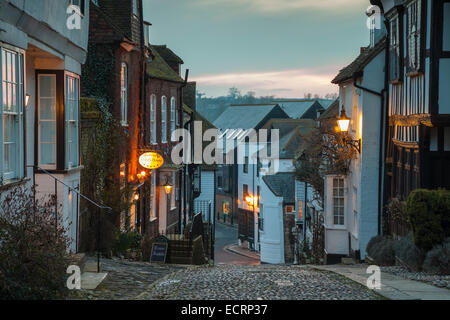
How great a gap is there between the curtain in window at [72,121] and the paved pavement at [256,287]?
3.36m

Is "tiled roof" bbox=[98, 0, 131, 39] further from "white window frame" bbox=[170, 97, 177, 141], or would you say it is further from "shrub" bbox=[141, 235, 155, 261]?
"white window frame" bbox=[170, 97, 177, 141]

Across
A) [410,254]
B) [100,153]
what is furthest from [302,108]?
[410,254]

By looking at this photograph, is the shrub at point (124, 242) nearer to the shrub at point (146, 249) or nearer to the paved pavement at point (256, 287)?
the shrub at point (146, 249)

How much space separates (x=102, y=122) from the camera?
1941cm

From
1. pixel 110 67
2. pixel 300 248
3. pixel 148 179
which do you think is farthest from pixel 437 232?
pixel 300 248

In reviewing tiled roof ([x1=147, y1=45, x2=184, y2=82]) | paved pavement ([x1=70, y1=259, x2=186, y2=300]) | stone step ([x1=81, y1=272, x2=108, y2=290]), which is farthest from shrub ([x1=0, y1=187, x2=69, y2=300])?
tiled roof ([x1=147, y1=45, x2=184, y2=82])

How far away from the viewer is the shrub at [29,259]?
782 cm

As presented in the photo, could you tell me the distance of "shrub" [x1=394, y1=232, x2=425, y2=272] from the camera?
1498cm

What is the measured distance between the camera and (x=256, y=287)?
11.8m

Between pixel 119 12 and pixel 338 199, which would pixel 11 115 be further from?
pixel 338 199

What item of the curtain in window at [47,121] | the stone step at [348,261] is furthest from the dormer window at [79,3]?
the stone step at [348,261]

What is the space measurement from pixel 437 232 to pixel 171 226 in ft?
62.2

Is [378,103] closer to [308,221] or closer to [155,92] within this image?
[155,92]
